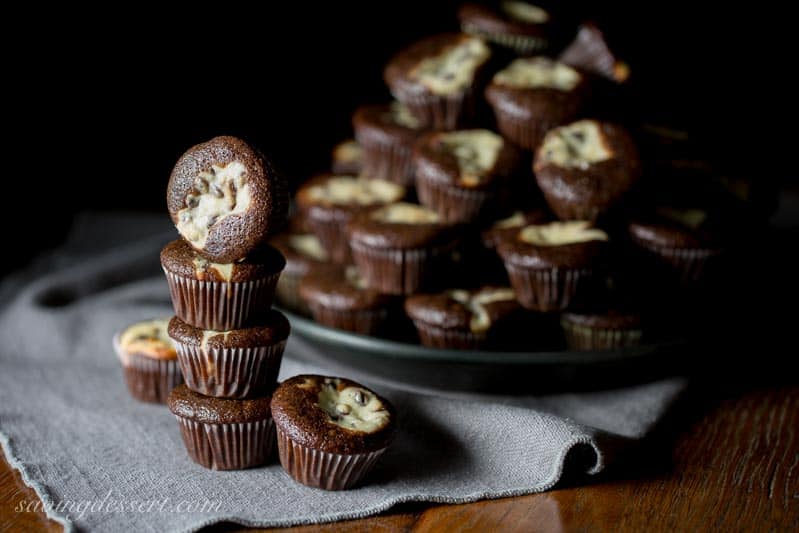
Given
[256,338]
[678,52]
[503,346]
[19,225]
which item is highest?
[678,52]

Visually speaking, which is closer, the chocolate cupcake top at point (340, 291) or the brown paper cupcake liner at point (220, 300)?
the brown paper cupcake liner at point (220, 300)

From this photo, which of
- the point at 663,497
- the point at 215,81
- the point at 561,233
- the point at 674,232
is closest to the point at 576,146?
the point at 561,233

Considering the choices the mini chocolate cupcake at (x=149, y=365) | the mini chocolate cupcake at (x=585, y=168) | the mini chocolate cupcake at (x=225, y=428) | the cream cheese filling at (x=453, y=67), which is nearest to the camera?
the mini chocolate cupcake at (x=225, y=428)

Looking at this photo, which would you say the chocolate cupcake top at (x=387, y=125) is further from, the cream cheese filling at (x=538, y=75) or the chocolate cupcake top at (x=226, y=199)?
the chocolate cupcake top at (x=226, y=199)

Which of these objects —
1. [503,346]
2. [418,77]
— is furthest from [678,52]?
[503,346]

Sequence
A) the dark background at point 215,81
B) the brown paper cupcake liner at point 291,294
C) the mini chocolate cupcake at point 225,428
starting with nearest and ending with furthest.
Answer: the mini chocolate cupcake at point 225,428, the brown paper cupcake liner at point 291,294, the dark background at point 215,81

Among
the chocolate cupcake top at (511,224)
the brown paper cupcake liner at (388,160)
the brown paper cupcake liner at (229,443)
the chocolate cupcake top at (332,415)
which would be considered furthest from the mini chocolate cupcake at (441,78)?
the brown paper cupcake liner at (229,443)

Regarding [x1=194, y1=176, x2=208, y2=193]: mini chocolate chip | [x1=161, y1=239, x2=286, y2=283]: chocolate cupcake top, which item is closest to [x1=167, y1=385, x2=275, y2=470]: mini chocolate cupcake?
[x1=161, y1=239, x2=286, y2=283]: chocolate cupcake top

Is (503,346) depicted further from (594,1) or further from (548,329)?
(594,1)
